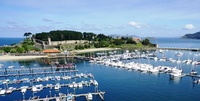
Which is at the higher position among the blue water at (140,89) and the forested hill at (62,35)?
the forested hill at (62,35)

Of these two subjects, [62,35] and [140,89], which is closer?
[140,89]

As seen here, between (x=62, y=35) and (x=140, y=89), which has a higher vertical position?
(x=62, y=35)

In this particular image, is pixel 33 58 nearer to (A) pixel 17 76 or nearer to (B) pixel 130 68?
(A) pixel 17 76

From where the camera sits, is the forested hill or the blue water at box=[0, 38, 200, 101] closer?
the blue water at box=[0, 38, 200, 101]

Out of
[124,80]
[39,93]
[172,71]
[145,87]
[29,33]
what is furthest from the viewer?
[29,33]

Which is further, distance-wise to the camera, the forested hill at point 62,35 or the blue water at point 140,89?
the forested hill at point 62,35

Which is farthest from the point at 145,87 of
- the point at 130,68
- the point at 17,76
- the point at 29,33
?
the point at 29,33

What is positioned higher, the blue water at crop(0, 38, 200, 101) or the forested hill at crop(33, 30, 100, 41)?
the forested hill at crop(33, 30, 100, 41)

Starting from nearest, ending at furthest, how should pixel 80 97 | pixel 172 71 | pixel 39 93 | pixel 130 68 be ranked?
pixel 80 97
pixel 39 93
pixel 172 71
pixel 130 68

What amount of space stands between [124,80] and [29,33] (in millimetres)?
115842

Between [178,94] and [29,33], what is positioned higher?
[29,33]

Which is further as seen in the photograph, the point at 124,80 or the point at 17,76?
the point at 17,76

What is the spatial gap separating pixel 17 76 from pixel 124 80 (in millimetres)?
32315

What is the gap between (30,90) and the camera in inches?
1843
